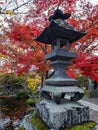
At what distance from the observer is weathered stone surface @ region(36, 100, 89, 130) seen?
17.6ft

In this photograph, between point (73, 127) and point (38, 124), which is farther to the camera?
point (38, 124)

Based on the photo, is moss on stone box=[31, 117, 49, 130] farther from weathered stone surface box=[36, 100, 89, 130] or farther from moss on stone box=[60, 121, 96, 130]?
moss on stone box=[60, 121, 96, 130]

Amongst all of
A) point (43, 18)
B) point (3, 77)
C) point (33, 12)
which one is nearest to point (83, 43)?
point (43, 18)

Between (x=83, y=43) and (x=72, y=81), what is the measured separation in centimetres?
401

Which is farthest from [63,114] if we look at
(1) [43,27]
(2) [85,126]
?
(1) [43,27]

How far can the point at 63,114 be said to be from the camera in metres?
5.45

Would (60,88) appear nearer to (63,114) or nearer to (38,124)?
(63,114)

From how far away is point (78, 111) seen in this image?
571cm

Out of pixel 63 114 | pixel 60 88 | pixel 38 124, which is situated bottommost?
pixel 38 124

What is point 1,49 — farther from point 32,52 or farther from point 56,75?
point 56,75

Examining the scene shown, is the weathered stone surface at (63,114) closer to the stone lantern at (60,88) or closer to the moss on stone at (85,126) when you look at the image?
the stone lantern at (60,88)

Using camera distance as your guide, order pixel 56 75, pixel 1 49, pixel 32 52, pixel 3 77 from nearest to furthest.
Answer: pixel 56 75, pixel 32 52, pixel 1 49, pixel 3 77

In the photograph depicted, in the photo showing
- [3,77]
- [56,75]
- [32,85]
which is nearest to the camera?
[56,75]

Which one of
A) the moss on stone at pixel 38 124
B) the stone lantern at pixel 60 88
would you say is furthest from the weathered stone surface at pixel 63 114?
the moss on stone at pixel 38 124
